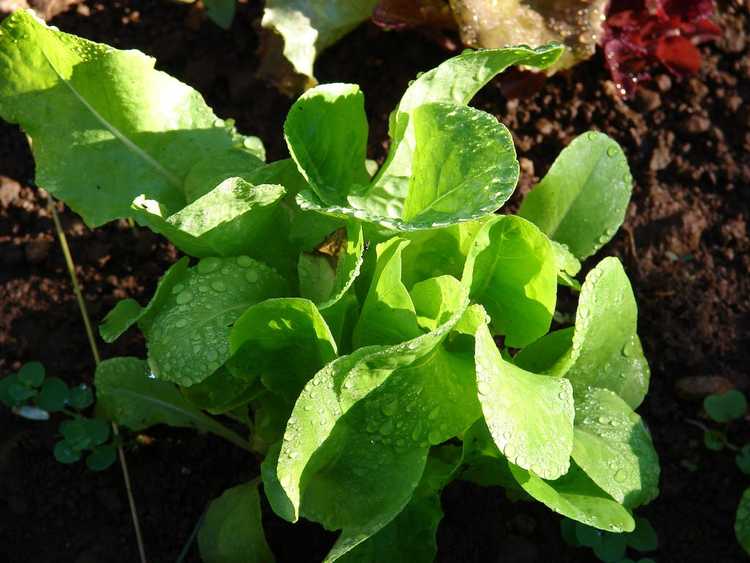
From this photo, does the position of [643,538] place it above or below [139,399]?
below

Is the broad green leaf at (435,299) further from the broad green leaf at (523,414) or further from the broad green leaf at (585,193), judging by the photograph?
the broad green leaf at (585,193)

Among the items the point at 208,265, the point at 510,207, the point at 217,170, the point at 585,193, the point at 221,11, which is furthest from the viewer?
the point at 221,11

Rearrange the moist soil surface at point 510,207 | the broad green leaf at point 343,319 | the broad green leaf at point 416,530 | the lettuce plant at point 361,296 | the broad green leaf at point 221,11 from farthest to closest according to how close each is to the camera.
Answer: the broad green leaf at point 221,11 → the moist soil surface at point 510,207 → the broad green leaf at point 416,530 → the broad green leaf at point 343,319 → the lettuce plant at point 361,296

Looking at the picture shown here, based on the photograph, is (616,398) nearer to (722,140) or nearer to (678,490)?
(678,490)

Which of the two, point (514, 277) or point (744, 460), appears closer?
point (514, 277)

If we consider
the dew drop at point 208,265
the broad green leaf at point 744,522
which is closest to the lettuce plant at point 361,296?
the dew drop at point 208,265

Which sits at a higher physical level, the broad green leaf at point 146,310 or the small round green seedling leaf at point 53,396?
the broad green leaf at point 146,310

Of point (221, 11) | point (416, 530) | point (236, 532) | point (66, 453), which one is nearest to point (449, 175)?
point (416, 530)

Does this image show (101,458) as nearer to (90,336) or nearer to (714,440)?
(90,336)
